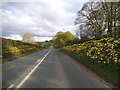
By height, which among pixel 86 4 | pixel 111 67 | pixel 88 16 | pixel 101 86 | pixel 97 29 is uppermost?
pixel 86 4

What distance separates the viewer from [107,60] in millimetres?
6723

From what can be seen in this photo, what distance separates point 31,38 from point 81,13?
64.9 m

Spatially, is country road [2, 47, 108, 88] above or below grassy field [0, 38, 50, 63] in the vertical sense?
below

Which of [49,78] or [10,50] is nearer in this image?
[49,78]

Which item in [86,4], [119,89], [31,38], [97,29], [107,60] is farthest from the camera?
[31,38]

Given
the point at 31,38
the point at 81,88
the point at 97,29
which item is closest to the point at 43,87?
the point at 81,88

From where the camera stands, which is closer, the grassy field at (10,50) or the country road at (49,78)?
the country road at (49,78)

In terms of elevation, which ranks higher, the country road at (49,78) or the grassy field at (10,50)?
the grassy field at (10,50)

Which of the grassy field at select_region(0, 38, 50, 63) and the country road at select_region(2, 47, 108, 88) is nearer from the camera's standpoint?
the country road at select_region(2, 47, 108, 88)

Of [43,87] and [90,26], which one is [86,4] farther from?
[43,87]

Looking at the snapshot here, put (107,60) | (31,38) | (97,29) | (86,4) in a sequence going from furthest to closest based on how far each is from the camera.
Result: (31,38) < (86,4) < (97,29) < (107,60)

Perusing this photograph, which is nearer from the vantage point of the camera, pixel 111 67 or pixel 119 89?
pixel 119 89

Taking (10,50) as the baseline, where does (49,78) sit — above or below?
below

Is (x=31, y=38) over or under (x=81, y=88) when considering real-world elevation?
over
